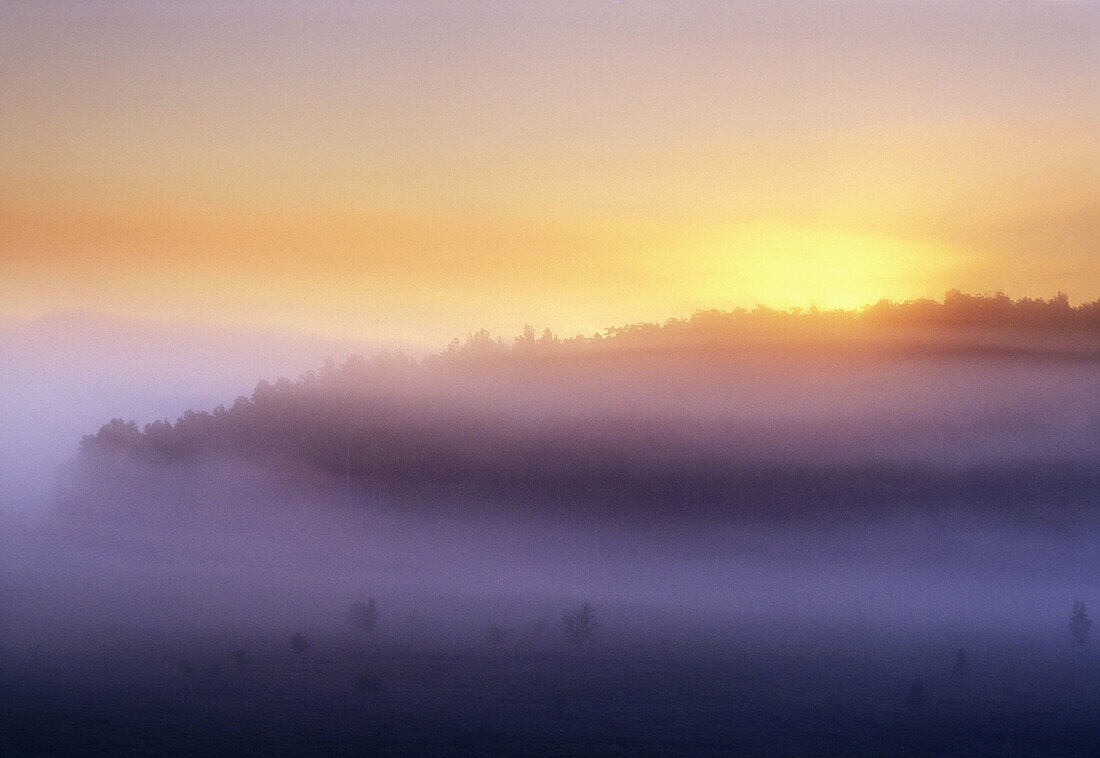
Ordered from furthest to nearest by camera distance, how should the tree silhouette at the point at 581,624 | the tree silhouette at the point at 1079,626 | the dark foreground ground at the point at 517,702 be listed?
the tree silhouette at the point at 581,624
the tree silhouette at the point at 1079,626
the dark foreground ground at the point at 517,702

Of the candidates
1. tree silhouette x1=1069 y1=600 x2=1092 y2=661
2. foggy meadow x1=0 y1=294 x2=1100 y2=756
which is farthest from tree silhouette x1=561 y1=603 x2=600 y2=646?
tree silhouette x1=1069 y1=600 x2=1092 y2=661

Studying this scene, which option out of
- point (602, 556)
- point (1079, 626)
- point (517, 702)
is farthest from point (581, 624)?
point (1079, 626)

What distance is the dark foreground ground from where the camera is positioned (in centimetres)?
1973

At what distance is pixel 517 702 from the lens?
78.1 feet

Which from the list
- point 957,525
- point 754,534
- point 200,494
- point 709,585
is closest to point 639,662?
point 709,585

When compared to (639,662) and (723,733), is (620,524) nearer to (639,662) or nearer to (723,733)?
(639,662)

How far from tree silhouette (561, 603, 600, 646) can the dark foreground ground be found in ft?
1.59

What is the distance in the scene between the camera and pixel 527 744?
2186 centimetres

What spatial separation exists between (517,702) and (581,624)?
388cm

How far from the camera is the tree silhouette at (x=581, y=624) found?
87.6 feet

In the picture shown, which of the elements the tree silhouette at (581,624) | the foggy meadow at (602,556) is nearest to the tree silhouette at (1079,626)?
the foggy meadow at (602,556)

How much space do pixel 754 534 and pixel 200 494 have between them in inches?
640

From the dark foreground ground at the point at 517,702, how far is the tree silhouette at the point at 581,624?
1.59 feet

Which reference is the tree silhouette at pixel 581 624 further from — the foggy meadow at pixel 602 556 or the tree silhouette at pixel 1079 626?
the tree silhouette at pixel 1079 626
